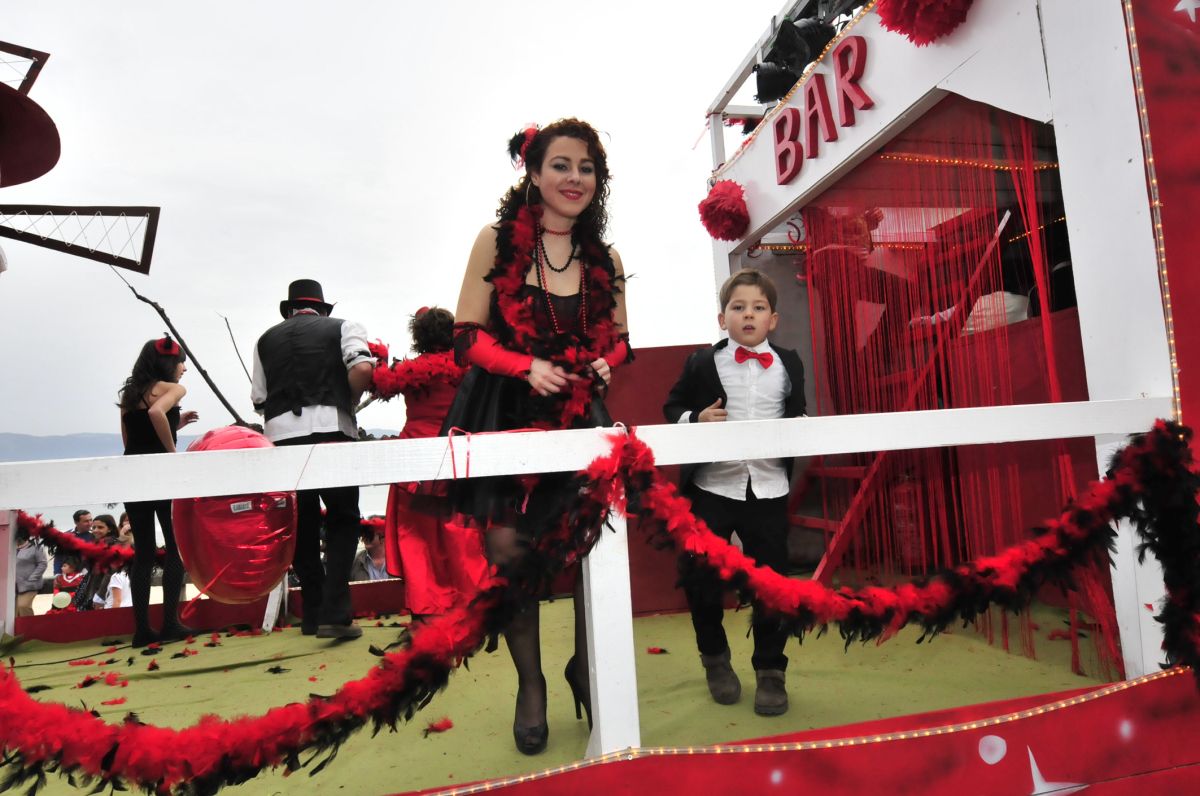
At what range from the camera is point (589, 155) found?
1.93 metres

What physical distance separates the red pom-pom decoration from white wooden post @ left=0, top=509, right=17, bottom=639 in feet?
12.5

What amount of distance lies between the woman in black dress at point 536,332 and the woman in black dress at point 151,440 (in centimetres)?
202

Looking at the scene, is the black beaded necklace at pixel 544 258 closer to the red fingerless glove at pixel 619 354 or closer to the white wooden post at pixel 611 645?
the red fingerless glove at pixel 619 354

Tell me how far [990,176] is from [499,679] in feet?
7.69

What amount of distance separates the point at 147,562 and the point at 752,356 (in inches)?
106

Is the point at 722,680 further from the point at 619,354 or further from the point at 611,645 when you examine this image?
the point at 619,354

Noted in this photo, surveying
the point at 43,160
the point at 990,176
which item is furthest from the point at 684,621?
the point at 43,160

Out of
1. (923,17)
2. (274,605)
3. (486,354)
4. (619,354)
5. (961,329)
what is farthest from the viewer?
(274,605)

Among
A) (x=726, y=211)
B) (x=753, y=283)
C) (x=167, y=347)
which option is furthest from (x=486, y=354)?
(x=726, y=211)

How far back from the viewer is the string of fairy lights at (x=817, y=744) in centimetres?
132

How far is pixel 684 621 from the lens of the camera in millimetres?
3176

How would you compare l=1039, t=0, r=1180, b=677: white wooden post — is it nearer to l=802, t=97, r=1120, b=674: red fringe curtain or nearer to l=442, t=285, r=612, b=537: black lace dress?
l=802, t=97, r=1120, b=674: red fringe curtain

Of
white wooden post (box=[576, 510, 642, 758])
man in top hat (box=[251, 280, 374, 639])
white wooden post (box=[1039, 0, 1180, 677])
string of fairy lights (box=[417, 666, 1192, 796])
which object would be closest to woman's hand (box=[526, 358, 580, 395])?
white wooden post (box=[576, 510, 642, 758])

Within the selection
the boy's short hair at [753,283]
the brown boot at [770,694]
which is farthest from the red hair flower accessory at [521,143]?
the brown boot at [770,694]
